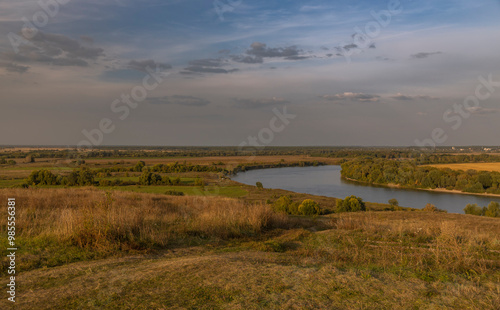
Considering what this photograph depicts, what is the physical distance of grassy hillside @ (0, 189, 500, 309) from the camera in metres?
Result: 4.40

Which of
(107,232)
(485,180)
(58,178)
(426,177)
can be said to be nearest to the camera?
(107,232)

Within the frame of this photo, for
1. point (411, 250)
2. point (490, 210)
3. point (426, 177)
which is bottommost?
point (490, 210)

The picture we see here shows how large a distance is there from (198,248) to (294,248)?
8.05 feet

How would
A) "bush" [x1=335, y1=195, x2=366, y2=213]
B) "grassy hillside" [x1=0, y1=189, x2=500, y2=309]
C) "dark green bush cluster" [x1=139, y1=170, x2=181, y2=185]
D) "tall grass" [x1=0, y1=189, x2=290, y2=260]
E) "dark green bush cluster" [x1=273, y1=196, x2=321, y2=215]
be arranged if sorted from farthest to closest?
1. "dark green bush cluster" [x1=139, y1=170, x2=181, y2=185]
2. "bush" [x1=335, y1=195, x2=366, y2=213]
3. "dark green bush cluster" [x1=273, y1=196, x2=321, y2=215]
4. "tall grass" [x1=0, y1=189, x2=290, y2=260]
5. "grassy hillside" [x1=0, y1=189, x2=500, y2=309]

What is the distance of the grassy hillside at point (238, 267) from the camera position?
440 centimetres

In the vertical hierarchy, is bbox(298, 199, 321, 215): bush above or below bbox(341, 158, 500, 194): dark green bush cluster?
above

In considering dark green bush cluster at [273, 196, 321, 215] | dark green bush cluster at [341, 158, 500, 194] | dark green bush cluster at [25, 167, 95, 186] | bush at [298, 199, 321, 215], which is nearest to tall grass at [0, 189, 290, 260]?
bush at [298, 199, 321, 215]

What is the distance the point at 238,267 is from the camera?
18.9 ft

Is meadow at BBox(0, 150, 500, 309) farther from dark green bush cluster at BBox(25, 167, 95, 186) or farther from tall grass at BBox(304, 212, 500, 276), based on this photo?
dark green bush cluster at BBox(25, 167, 95, 186)

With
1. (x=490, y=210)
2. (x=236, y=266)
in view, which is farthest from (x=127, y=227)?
(x=490, y=210)

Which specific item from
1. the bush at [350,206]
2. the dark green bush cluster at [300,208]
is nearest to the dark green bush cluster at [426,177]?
the bush at [350,206]

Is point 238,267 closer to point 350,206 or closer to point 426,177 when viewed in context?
point 350,206

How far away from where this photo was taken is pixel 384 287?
15.8 ft

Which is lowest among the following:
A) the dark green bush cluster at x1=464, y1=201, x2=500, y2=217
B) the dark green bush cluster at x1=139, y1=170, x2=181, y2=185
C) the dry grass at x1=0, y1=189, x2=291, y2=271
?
the dark green bush cluster at x1=464, y1=201, x2=500, y2=217
